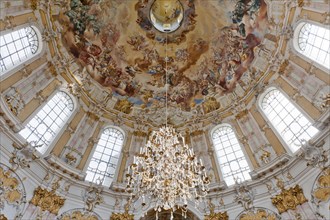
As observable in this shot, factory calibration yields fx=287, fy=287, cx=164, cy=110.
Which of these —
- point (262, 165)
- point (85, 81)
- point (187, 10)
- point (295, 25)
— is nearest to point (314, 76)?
point (295, 25)

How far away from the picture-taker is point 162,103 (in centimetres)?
1989

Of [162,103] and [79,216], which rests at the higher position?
[162,103]

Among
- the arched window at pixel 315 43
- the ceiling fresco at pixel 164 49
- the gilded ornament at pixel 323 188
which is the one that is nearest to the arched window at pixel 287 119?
the gilded ornament at pixel 323 188

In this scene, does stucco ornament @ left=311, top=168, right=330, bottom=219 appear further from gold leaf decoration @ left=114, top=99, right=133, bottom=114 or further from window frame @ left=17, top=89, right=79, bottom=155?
window frame @ left=17, top=89, right=79, bottom=155

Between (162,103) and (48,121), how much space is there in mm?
7868

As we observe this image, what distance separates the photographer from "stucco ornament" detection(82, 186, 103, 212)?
13.1 metres

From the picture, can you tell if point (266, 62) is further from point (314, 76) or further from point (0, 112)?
point (0, 112)

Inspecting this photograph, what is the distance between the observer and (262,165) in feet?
46.3

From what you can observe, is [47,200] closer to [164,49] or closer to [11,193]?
[11,193]

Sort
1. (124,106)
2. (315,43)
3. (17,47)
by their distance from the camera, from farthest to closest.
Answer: (124,106) < (315,43) < (17,47)

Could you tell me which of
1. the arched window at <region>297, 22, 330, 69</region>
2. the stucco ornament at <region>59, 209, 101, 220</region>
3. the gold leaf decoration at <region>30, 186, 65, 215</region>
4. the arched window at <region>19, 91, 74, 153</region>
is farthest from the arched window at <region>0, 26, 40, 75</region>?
the arched window at <region>297, 22, 330, 69</region>

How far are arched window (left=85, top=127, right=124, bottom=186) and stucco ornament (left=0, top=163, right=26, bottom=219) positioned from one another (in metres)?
3.50

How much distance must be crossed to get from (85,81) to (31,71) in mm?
3747

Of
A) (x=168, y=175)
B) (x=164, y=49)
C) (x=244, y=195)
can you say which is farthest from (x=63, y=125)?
(x=244, y=195)
